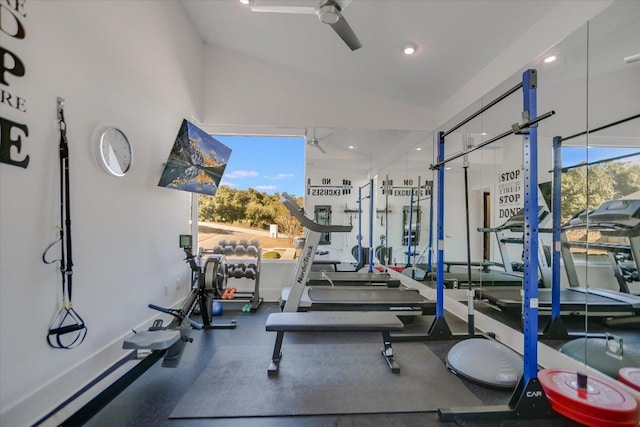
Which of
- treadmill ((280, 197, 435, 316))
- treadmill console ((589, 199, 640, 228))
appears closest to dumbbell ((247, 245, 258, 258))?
treadmill ((280, 197, 435, 316))

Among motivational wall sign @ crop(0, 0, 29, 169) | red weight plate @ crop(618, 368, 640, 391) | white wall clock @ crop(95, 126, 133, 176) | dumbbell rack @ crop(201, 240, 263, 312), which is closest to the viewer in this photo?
motivational wall sign @ crop(0, 0, 29, 169)

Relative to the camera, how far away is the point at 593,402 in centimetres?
174

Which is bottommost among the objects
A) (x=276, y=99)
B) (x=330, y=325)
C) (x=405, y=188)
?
(x=330, y=325)

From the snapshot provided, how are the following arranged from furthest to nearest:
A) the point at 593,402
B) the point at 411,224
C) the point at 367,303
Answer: the point at 411,224 → the point at 367,303 → the point at 593,402

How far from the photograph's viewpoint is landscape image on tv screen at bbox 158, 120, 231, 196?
132 inches

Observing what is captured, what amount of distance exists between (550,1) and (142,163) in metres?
4.34

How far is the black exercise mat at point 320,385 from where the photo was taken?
1.98m

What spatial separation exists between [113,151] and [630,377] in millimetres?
4508

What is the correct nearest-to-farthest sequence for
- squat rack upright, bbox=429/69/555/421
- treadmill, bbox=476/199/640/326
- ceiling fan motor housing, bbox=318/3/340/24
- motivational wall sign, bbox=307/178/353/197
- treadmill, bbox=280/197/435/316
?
squat rack upright, bbox=429/69/555/421
treadmill, bbox=476/199/640/326
ceiling fan motor housing, bbox=318/3/340/24
treadmill, bbox=280/197/435/316
motivational wall sign, bbox=307/178/353/197

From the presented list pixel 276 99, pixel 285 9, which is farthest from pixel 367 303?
pixel 276 99

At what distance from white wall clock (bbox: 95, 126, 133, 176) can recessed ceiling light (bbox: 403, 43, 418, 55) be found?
3.43 m

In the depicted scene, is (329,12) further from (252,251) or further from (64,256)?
(252,251)

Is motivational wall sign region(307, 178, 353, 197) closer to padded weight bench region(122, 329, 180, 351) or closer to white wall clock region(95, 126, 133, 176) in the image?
white wall clock region(95, 126, 133, 176)

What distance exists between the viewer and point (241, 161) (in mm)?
4980
